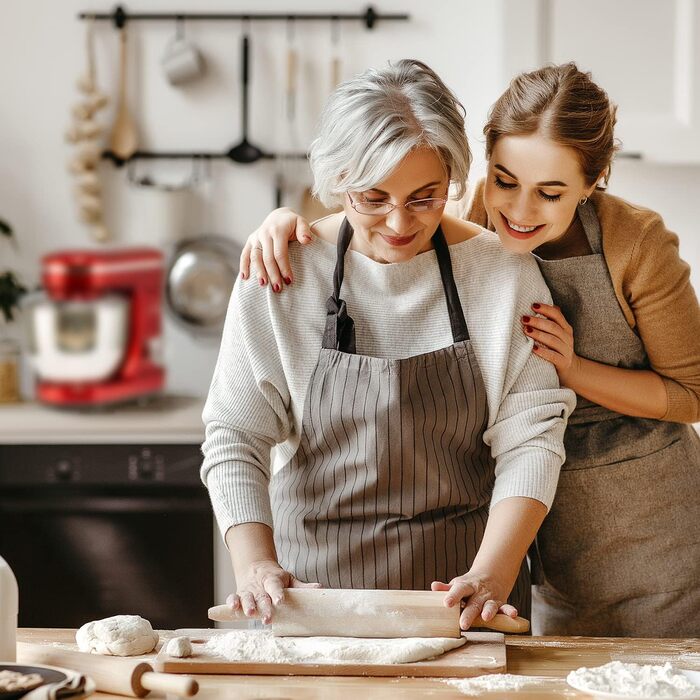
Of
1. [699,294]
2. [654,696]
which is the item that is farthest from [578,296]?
[699,294]

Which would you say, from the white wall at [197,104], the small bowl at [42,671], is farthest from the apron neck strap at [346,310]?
the white wall at [197,104]

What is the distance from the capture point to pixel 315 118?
9.55ft

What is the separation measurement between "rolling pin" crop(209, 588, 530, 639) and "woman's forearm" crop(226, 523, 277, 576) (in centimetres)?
11

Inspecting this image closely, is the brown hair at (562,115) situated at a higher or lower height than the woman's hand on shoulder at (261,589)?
higher

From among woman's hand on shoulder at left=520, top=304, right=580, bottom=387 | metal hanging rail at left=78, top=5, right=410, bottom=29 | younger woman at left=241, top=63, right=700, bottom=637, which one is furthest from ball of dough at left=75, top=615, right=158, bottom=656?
metal hanging rail at left=78, top=5, right=410, bottom=29

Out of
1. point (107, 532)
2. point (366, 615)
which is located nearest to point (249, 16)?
point (107, 532)

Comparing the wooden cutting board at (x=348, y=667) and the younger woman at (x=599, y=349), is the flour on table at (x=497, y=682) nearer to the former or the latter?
the wooden cutting board at (x=348, y=667)

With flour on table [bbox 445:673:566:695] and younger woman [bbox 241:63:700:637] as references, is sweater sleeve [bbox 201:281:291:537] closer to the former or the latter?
younger woman [bbox 241:63:700:637]

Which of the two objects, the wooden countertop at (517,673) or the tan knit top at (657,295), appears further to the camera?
the tan knit top at (657,295)

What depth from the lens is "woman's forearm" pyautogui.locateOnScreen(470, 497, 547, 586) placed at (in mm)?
1297

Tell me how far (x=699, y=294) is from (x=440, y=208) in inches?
69.1

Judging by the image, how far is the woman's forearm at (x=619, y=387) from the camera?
4.83 ft

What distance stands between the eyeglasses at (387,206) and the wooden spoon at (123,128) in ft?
5.64

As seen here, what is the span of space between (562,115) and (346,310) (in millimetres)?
391
